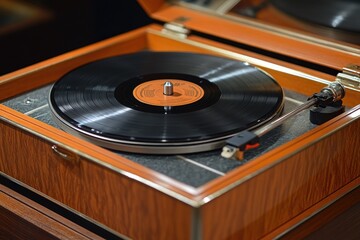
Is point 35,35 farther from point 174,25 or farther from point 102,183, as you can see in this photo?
point 102,183

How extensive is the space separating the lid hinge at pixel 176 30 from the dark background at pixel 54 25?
30cm

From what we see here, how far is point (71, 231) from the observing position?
3.96 feet

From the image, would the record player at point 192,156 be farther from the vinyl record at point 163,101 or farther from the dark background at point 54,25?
the dark background at point 54,25

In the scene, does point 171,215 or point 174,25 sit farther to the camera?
point 174,25

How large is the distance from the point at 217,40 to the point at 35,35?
46 cm

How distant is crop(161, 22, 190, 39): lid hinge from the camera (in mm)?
1671

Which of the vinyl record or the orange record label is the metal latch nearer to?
the vinyl record

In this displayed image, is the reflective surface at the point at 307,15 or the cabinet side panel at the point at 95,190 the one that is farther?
the reflective surface at the point at 307,15

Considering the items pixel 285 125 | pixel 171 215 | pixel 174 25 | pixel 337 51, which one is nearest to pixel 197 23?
pixel 174 25

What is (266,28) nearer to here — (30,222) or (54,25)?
(54,25)

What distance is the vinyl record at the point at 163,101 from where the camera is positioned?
1182 millimetres

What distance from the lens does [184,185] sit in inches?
40.9

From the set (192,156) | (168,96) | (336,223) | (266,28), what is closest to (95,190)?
(192,156)

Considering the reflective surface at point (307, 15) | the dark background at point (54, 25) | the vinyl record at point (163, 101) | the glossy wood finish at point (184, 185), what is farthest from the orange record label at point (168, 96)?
the dark background at point (54, 25)
